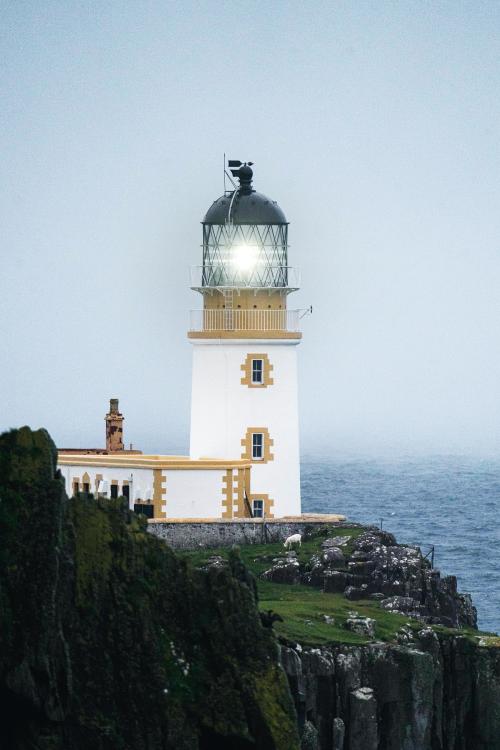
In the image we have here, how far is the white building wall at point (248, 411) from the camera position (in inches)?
2283

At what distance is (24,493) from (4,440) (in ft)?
3.38

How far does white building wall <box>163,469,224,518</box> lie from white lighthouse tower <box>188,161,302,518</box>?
5.03 feet

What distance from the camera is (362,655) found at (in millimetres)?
41625

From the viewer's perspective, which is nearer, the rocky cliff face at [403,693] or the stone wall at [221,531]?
the rocky cliff face at [403,693]

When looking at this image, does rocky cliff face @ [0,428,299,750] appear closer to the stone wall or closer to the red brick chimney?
the stone wall

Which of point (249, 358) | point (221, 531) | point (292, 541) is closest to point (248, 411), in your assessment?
point (249, 358)

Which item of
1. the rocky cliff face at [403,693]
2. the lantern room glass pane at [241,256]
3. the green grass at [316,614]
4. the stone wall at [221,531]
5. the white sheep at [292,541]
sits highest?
the lantern room glass pane at [241,256]

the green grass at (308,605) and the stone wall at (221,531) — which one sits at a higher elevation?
the stone wall at (221,531)

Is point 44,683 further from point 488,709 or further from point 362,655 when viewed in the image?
point 488,709

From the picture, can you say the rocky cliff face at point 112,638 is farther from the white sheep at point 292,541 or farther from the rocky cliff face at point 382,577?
the white sheep at point 292,541

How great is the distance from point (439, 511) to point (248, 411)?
232 feet

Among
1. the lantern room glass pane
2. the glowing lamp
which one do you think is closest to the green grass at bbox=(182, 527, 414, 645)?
the lantern room glass pane

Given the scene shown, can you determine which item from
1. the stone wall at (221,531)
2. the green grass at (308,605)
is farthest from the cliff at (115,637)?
the stone wall at (221,531)

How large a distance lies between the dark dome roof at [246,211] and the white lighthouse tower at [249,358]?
3cm
